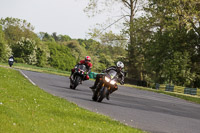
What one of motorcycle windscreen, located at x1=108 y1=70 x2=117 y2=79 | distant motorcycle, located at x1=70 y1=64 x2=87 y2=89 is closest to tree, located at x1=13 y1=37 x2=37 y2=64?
distant motorcycle, located at x1=70 y1=64 x2=87 y2=89

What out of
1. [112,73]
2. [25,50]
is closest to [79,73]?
[112,73]

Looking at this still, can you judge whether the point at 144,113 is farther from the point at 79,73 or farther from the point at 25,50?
the point at 25,50

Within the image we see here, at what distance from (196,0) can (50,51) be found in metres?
121

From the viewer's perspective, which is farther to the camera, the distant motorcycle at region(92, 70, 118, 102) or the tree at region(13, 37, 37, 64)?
the tree at region(13, 37, 37, 64)

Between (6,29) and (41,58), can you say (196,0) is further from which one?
(6,29)

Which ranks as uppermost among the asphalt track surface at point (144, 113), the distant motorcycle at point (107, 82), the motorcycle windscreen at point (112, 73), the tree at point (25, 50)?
the tree at point (25, 50)

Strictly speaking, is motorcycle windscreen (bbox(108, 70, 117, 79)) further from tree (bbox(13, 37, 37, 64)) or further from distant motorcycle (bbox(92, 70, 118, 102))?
tree (bbox(13, 37, 37, 64))

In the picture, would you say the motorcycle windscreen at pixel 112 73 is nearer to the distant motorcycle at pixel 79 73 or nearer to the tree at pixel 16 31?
the distant motorcycle at pixel 79 73

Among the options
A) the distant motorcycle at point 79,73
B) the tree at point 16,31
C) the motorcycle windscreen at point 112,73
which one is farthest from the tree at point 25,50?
the motorcycle windscreen at point 112,73

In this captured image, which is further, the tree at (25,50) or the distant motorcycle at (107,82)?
the tree at (25,50)

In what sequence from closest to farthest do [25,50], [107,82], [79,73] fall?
[107,82] → [79,73] → [25,50]

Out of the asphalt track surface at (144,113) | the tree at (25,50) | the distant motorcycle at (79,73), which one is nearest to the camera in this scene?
the asphalt track surface at (144,113)

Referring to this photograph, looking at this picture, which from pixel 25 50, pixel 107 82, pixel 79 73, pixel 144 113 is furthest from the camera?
pixel 25 50

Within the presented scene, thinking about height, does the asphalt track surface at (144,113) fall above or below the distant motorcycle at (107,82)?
below
